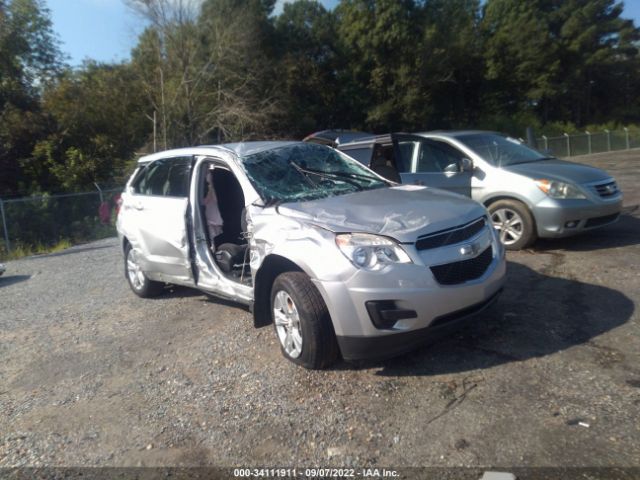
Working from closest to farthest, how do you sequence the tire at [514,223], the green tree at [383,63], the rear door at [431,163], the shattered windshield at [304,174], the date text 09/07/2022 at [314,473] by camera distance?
the date text 09/07/2022 at [314,473] → the shattered windshield at [304,174] → the tire at [514,223] → the rear door at [431,163] → the green tree at [383,63]

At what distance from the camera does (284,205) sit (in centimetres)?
440

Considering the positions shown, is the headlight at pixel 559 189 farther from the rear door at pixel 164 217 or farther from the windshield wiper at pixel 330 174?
the rear door at pixel 164 217

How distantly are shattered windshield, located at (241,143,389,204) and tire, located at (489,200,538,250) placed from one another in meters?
2.25

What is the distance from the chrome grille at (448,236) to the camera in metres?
3.79

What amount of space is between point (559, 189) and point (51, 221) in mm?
13263

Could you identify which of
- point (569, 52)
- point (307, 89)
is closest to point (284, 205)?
point (307, 89)

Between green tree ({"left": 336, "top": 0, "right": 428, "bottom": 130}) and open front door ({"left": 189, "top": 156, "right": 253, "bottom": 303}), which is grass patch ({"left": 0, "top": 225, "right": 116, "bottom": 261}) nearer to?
open front door ({"left": 189, "top": 156, "right": 253, "bottom": 303})

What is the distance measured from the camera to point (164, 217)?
5730mm

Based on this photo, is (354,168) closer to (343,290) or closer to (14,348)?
(343,290)

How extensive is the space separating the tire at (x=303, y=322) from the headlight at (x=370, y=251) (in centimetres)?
40

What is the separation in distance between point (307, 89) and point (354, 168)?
30.9 meters

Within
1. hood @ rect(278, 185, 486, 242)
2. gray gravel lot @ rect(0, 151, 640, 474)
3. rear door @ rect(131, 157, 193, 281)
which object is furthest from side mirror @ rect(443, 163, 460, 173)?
rear door @ rect(131, 157, 193, 281)

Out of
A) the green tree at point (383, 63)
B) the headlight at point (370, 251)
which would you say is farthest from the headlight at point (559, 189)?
the green tree at point (383, 63)

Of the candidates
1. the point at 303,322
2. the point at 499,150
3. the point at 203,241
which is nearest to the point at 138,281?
the point at 203,241
